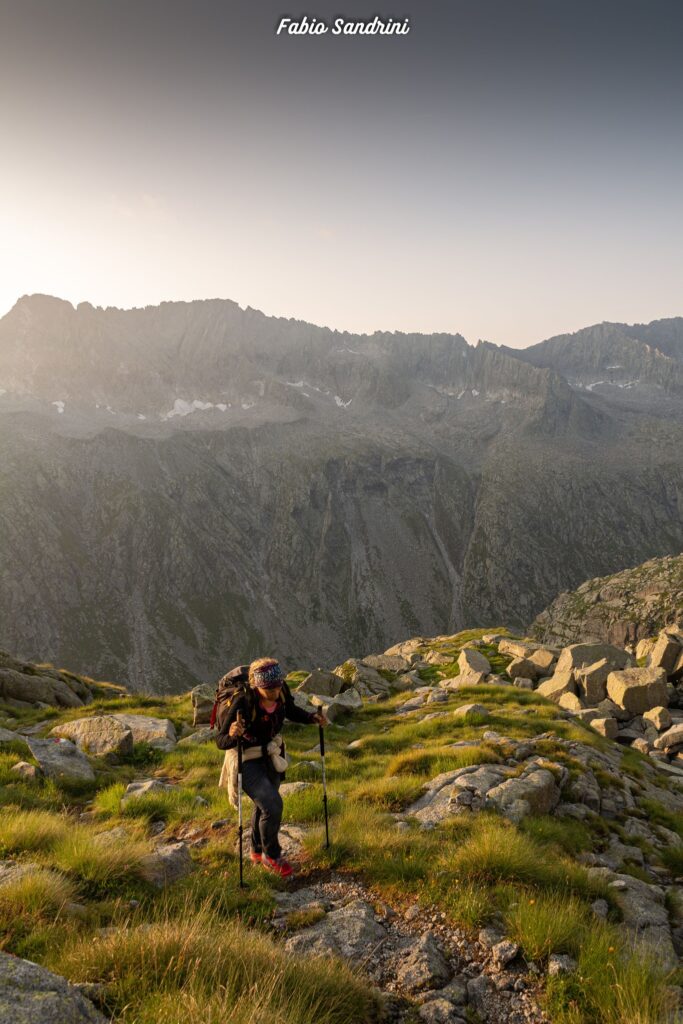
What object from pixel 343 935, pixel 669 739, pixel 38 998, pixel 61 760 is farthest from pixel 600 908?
pixel 669 739

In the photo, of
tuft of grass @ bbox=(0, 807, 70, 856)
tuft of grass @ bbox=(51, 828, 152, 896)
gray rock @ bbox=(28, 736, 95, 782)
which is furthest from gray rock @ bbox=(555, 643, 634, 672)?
tuft of grass @ bbox=(0, 807, 70, 856)

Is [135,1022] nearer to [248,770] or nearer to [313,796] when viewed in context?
[248,770]

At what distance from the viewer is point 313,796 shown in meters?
11.1

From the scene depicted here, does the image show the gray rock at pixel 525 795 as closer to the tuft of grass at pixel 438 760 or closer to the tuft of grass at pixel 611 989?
the tuft of grass at pixel 438 760

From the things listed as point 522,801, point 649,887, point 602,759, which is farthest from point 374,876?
point 602,759

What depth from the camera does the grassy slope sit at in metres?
4.25

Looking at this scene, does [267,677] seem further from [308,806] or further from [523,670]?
[523,670]

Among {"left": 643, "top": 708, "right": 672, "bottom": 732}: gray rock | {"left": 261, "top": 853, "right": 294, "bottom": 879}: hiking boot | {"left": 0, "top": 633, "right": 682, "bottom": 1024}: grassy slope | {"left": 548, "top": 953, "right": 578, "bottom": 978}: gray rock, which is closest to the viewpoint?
{"left": 0, "top": 633, "right": 682, "bottom": 1024}: grassy slope

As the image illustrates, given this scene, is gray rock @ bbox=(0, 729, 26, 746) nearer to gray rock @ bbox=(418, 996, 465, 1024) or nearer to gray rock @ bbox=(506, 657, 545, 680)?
gray rock @ bbox=(418, 996, 465, 1024)

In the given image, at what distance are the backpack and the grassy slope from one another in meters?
2.15

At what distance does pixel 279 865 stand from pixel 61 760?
810 cm

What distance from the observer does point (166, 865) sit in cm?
725

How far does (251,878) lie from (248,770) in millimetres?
1590

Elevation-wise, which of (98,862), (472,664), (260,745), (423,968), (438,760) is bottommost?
(472,664)
